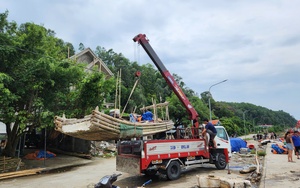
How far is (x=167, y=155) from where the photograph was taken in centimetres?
896

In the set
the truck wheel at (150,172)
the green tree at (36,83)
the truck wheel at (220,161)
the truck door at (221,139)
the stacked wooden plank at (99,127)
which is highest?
the green tree at (36,83)

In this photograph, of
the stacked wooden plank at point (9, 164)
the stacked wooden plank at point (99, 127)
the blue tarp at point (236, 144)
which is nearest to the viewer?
the stacked wooden plank at point (99, 127)

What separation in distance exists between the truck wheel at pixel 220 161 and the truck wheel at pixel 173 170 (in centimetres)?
258

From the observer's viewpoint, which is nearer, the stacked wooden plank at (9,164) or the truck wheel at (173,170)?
the truck wheel at (173,170)

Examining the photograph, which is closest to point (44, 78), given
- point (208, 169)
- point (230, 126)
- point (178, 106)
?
point (208, 169)

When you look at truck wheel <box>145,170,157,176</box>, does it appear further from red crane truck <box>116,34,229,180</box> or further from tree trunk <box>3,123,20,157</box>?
tree trunk <box>3,123,20,157</box>

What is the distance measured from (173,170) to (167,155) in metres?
0.72

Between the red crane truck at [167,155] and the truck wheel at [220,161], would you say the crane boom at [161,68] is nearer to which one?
the red crane truck at [167,155]

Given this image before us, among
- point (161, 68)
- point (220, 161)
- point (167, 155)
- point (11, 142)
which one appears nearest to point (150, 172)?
point (167, 155)

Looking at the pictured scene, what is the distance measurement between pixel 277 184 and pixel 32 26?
13.2 m

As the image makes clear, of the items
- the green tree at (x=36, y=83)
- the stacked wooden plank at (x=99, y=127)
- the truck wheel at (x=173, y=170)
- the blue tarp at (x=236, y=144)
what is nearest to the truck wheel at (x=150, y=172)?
the truck wheel at (x=173, y=170)

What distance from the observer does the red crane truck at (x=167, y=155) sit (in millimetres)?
8416

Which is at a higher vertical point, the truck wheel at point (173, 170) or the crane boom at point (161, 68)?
the crane boom at point (161, 68)

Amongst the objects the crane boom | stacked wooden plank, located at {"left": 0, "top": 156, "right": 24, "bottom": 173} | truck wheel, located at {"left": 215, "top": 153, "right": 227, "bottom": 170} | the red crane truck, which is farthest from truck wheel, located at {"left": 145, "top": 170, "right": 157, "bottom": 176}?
stacked wooden plank, located at {"left": 0, "top": 156, "right": 24, "bottom": 173}
